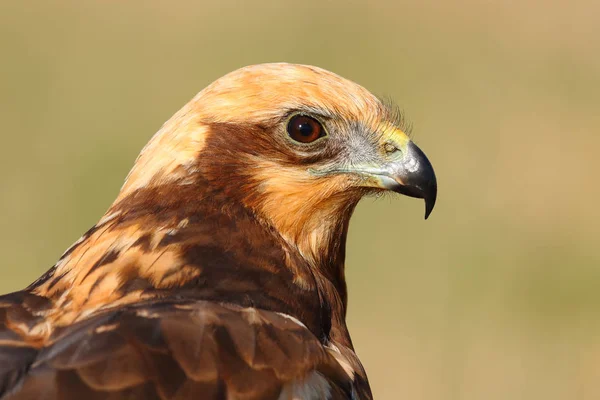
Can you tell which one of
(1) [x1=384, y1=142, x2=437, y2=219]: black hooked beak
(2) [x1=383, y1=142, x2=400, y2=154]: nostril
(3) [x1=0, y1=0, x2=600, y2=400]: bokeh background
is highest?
(2) [x1=383, y1=142, x2=400, y2=154]: nostril

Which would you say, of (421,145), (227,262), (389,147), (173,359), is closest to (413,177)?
(389,147)

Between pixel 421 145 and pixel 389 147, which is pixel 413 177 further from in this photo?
pixel 421 145

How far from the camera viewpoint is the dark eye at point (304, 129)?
15.8 feet

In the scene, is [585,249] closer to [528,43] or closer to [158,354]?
[528,43]

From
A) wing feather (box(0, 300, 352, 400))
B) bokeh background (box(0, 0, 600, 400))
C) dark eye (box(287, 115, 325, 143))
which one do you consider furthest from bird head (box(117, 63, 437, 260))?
bokeh background (box(0, 0, 600, 400))

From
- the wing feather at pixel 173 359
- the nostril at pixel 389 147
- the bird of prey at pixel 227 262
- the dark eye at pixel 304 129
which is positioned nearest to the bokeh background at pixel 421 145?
the nostril at pixel 389 147

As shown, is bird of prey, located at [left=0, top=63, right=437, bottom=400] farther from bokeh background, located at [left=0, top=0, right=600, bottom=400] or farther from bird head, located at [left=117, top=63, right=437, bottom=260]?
bokeh background, located at [left=0, top=0, right=600, bottom=400]

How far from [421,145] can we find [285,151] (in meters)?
7.78

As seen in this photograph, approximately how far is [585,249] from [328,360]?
7.55 meters

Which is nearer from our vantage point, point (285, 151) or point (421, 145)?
point (285, 151)

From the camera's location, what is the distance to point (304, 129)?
4.84m

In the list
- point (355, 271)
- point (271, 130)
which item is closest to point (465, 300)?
point (355, 271)

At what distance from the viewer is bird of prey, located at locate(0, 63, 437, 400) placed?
12.0 ft

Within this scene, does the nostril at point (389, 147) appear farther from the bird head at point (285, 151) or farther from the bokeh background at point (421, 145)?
the bokeh background at point (421, 145)
